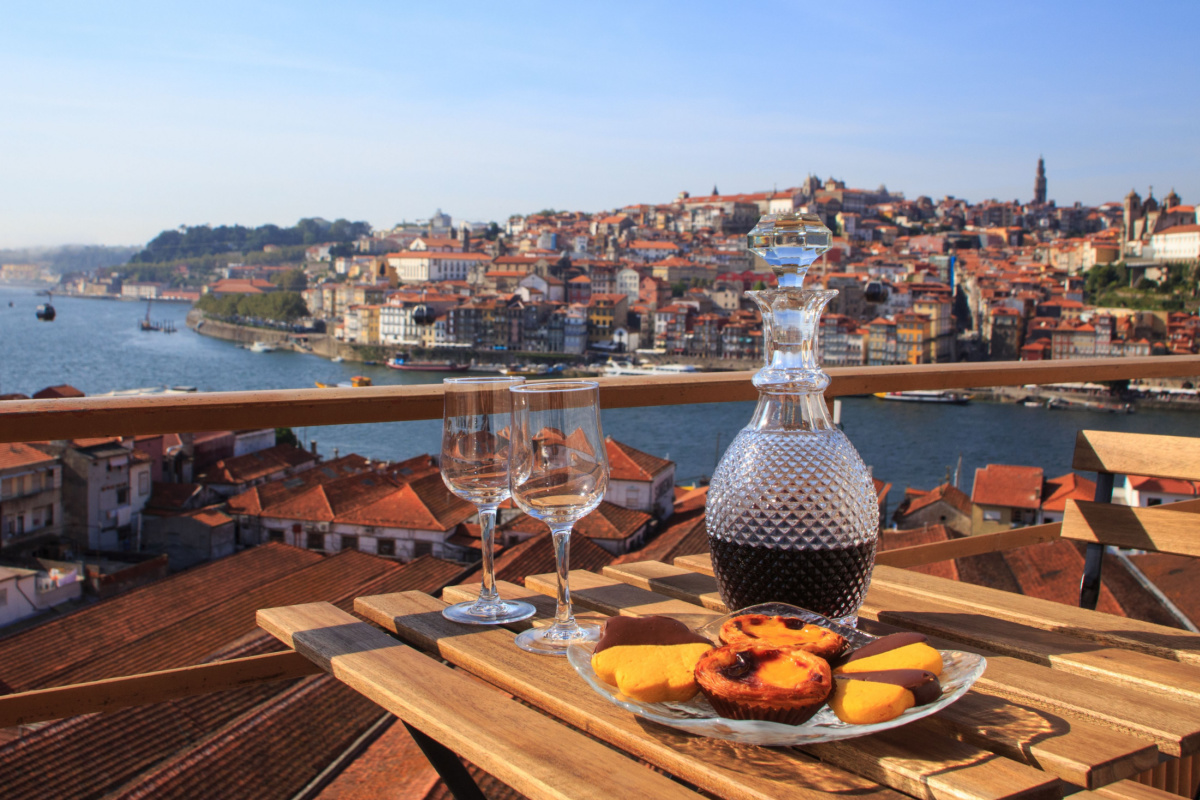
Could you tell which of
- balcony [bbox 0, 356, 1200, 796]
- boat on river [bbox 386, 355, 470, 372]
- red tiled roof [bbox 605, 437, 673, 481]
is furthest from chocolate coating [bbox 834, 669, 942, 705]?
boat on river [bbox 386, 355, 470, 372]

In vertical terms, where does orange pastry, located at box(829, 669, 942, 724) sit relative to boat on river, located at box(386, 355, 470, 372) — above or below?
above

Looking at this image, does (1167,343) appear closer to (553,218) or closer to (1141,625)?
(1141,625)

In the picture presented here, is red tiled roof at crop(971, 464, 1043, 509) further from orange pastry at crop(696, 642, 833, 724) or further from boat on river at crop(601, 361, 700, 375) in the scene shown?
boat on river at crop(601, 361, 700, 375)

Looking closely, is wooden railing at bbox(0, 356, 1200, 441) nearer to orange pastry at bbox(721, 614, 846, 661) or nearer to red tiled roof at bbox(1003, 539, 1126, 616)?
orange pastry at bbox(721, 614, 846, 661)

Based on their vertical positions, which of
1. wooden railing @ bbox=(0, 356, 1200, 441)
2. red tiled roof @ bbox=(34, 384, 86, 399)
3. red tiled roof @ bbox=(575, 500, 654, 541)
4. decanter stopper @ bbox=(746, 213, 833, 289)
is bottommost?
red tiled roof @ bbox=(575, 500, 654, 541)

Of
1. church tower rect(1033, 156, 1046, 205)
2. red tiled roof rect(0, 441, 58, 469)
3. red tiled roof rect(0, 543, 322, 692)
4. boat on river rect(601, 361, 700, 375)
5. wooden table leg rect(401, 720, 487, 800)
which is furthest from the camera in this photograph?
church tower rect(1033, 156, 1046, 205)

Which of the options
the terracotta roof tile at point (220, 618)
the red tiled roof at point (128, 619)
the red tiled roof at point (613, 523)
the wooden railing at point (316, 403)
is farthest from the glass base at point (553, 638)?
the red tiled roof at point (613, 523)

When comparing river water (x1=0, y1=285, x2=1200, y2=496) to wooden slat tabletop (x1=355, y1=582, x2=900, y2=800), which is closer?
wooden slat tabletop (x1=355, y1=582, x2=900, y2=800)

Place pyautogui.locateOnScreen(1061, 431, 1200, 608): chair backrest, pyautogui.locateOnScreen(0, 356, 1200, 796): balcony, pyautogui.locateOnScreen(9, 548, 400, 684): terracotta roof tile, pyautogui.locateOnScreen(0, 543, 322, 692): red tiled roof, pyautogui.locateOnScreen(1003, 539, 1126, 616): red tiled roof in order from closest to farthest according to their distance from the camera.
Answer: pyautogui.locateOnScreen(0, 356, 1200, 796): balcony, pyautogui.locateOnScreen(1061, 431, 1200, 608): chair backrest, pyautogui.locateOnScreen(9, 548, 400, 684): terracotta roof tile, pyautogui.locateOnScreen(0, 543, 322, 692): red tiled roof, pyautogui.locateOnScreen(1003, 539, 1126, 616): red tiled roof

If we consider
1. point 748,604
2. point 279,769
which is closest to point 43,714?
point 748,604
